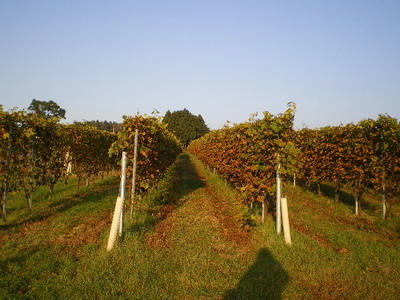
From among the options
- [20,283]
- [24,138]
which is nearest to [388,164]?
[20,283]

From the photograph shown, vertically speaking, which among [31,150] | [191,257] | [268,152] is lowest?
[191,257]

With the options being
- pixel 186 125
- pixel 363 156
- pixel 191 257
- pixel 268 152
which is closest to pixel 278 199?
pixel 268 152

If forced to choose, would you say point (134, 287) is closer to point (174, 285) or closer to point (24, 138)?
point (174, 285)

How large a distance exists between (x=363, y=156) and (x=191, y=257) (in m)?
7.02

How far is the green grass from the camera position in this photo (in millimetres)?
3971

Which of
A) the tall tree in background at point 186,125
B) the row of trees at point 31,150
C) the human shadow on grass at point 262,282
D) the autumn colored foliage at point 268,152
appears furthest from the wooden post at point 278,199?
the tall tree in background at point 186,125

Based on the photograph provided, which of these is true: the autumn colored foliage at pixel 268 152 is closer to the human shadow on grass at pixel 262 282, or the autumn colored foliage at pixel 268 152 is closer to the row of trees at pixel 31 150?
the human shadow on grass at pixel 262 282

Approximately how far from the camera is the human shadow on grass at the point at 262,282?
3865 millimetres

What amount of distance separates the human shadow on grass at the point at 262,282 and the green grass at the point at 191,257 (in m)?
0.02

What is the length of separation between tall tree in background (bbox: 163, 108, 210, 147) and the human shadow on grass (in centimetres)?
7781

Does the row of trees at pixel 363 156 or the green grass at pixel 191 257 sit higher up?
the row of trees at pixel 363 156

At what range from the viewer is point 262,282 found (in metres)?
4.25

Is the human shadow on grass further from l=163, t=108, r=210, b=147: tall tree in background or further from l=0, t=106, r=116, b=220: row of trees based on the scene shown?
l=163, t=108, r=210, b=147: tall tree in background

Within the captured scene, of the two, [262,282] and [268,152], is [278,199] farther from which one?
[262,282]
